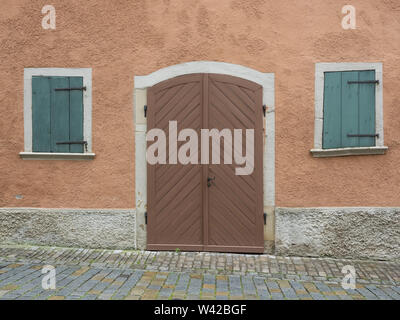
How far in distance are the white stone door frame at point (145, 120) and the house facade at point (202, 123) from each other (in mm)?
16

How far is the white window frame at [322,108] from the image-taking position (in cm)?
540

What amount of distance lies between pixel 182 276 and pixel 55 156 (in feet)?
8.79

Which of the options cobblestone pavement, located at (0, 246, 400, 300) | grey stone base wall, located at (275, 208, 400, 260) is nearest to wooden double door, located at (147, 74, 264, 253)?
cobblestone pavement, located at (0, 246, 400, 300)

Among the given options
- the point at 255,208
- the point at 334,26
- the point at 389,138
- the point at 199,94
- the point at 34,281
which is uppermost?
the point at 334,26

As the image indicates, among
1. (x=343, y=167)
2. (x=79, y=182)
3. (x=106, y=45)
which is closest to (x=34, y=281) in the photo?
(x=79, y=182)

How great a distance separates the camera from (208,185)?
550 centimetres

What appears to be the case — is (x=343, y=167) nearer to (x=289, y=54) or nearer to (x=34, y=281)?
(x=289, y=54)

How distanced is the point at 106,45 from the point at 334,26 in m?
3.36

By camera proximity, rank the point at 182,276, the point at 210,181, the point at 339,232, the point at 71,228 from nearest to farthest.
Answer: the point at 182,276
the point at 339,232
the point at 210,181
the point at 71,228

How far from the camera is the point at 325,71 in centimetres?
547

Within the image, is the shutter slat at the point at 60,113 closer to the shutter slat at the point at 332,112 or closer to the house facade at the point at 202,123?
the house facade at the point at 202,123

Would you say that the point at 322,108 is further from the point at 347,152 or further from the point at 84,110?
the point at 84,110

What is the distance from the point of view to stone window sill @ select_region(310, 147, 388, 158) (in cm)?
537

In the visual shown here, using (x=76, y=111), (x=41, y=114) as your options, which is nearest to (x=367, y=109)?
(x=76, y=111)
